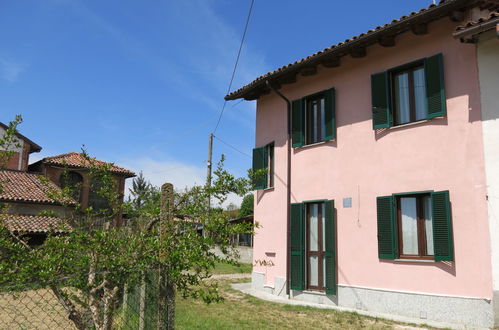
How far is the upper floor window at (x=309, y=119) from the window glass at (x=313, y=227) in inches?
65.1

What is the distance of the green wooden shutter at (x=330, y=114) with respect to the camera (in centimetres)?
950

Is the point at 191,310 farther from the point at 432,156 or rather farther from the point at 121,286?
the point at 432,156

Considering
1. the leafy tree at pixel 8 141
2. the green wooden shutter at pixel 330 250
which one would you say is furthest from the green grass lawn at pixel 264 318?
the leafy tree at pixel 8 141

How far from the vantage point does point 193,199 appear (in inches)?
132

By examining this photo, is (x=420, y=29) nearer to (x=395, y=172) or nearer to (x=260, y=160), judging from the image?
(x=395, y=172)

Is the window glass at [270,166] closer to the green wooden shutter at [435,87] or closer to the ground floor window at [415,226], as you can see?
the ground floor window at [415,226]

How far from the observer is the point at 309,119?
10.4 metres

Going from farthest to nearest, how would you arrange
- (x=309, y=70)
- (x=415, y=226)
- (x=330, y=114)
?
(x=309, y=70) → (x=330, y=114) → (x=415, y=226)

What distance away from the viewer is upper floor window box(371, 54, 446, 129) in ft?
25.2

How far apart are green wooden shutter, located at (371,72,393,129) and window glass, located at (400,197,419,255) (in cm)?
165

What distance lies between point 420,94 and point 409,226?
105 inches

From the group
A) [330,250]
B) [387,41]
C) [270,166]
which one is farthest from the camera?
[270,166]

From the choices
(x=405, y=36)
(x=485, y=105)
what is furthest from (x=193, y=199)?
(x=405, y=36)

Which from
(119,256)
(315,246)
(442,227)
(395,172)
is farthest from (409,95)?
(119,256)
